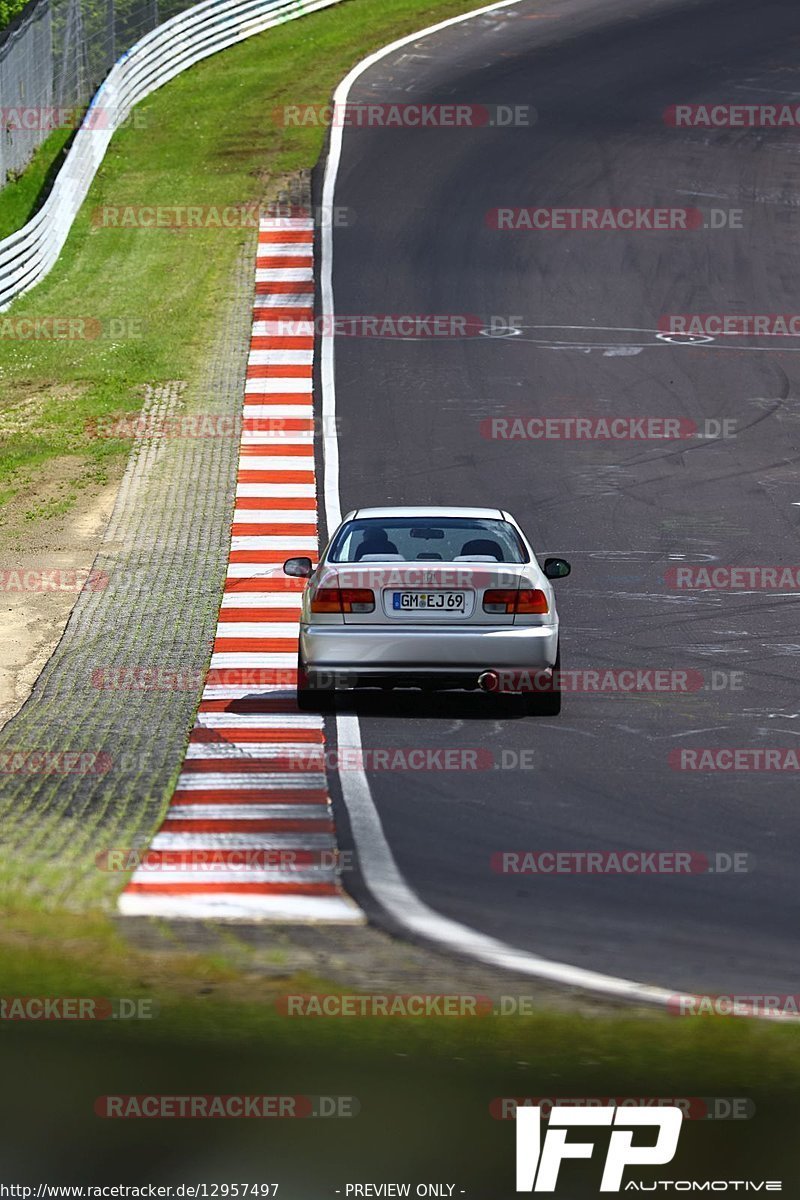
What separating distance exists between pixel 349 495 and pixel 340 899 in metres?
11.2

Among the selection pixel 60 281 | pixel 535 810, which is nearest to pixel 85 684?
pixel 535 810

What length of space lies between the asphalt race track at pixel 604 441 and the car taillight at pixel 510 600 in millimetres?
809

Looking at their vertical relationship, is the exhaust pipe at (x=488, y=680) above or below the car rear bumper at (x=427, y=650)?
below

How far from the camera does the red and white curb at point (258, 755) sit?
8.96 meters

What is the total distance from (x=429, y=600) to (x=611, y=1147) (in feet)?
20.6

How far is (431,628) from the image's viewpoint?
12203mm

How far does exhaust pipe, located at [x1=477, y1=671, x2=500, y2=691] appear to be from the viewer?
1220 cm
